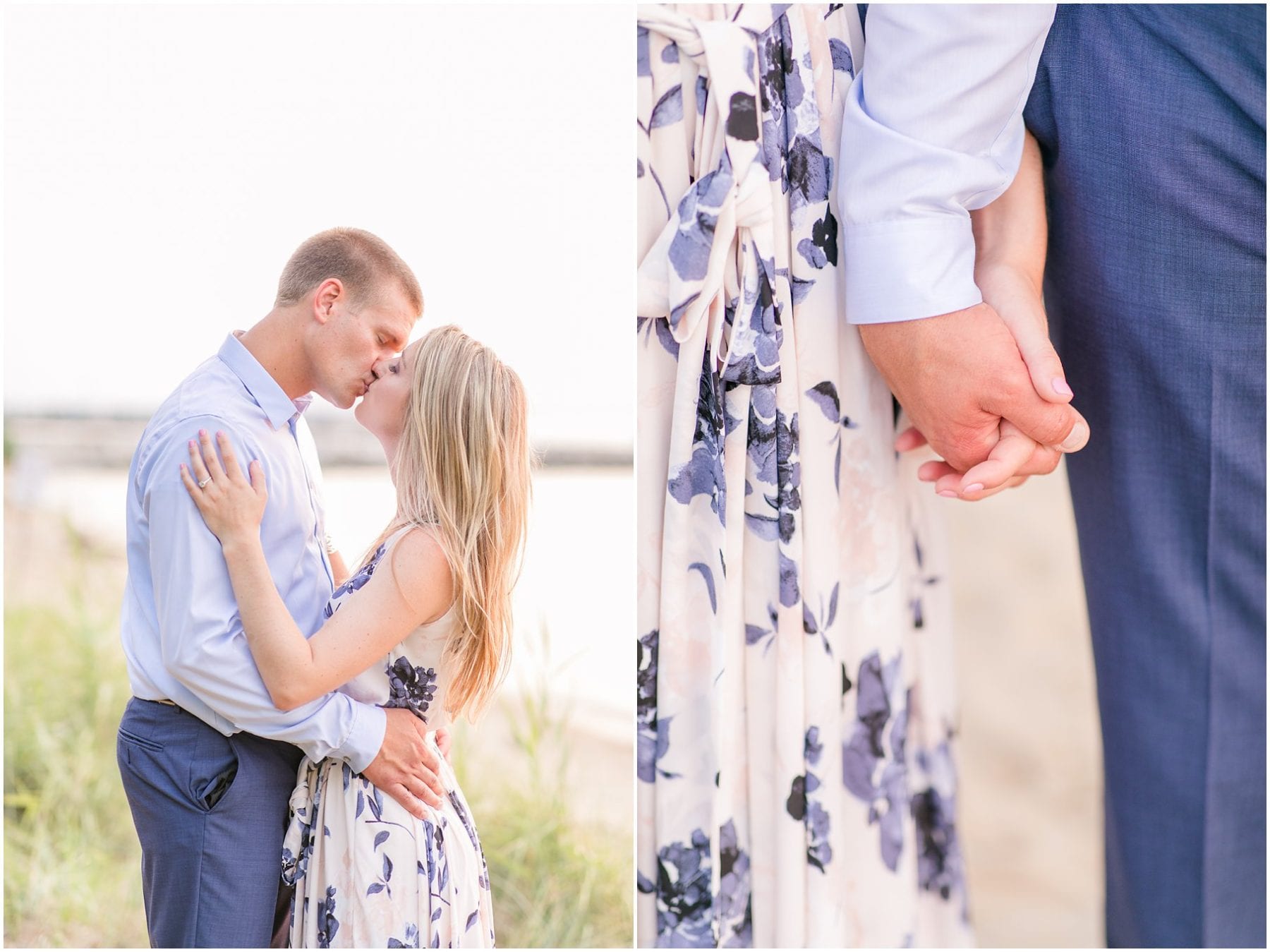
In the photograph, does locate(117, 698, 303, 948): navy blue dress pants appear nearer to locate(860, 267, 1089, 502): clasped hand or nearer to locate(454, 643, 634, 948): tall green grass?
locate(454, 643, 634, 948): tall green grass

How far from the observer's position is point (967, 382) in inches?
41.9

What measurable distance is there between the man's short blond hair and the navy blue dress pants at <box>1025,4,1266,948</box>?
2.58 ft

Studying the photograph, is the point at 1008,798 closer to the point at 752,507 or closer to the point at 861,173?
the point at 752,507

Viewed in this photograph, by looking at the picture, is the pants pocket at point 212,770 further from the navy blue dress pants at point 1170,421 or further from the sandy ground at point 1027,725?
the sandy ground at point 1027,725

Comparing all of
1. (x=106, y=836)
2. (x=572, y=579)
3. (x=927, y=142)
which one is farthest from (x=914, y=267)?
(x=106, y=836)


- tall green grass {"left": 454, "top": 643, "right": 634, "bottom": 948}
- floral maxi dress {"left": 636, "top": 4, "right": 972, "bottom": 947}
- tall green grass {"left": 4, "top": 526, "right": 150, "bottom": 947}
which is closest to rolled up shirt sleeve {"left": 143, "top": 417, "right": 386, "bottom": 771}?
floral maxi dress {"left": 636, "top": 4, "right": 972, "bottom": 947}

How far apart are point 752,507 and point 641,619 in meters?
0.19

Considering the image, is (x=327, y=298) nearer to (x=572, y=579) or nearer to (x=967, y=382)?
(x=967, y=382)

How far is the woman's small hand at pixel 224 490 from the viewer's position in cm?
93

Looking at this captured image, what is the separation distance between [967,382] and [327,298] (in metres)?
0.70

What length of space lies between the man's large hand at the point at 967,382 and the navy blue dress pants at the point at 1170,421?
0.65ft

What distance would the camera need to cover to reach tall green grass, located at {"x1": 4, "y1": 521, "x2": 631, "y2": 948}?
1.60 metres

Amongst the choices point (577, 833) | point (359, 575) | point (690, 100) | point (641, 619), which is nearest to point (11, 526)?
point (577, 833)

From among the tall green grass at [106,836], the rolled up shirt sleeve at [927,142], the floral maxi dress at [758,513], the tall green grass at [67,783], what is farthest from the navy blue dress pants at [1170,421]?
the tall green grass at [67,783]
